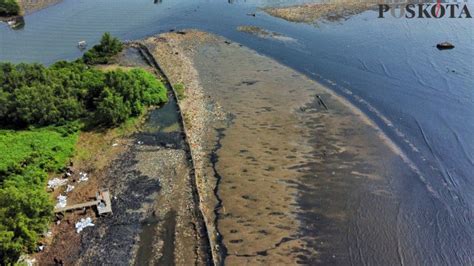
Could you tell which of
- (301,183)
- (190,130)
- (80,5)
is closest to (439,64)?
(301,183)

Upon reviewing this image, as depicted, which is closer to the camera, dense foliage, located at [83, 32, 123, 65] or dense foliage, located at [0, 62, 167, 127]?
dense foliage, located at [0, 62, 167, 127]

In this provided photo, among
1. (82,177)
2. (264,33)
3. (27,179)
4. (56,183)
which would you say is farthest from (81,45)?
(27,179)

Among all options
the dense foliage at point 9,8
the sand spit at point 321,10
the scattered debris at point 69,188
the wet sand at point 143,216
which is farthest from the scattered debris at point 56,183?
the dense foliage at point 9,8

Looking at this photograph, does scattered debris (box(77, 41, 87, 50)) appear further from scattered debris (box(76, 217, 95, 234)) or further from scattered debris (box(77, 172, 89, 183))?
scattered debris (box(76, 217, 95, 234))

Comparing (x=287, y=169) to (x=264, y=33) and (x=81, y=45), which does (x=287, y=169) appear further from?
(x=81, y=45)

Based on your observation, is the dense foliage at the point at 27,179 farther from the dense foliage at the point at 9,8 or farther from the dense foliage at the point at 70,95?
the dense foliage at the point at 9,8

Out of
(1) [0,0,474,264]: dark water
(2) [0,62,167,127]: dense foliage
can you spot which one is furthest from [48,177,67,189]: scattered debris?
(1) [0,0,474,264]: dark water
